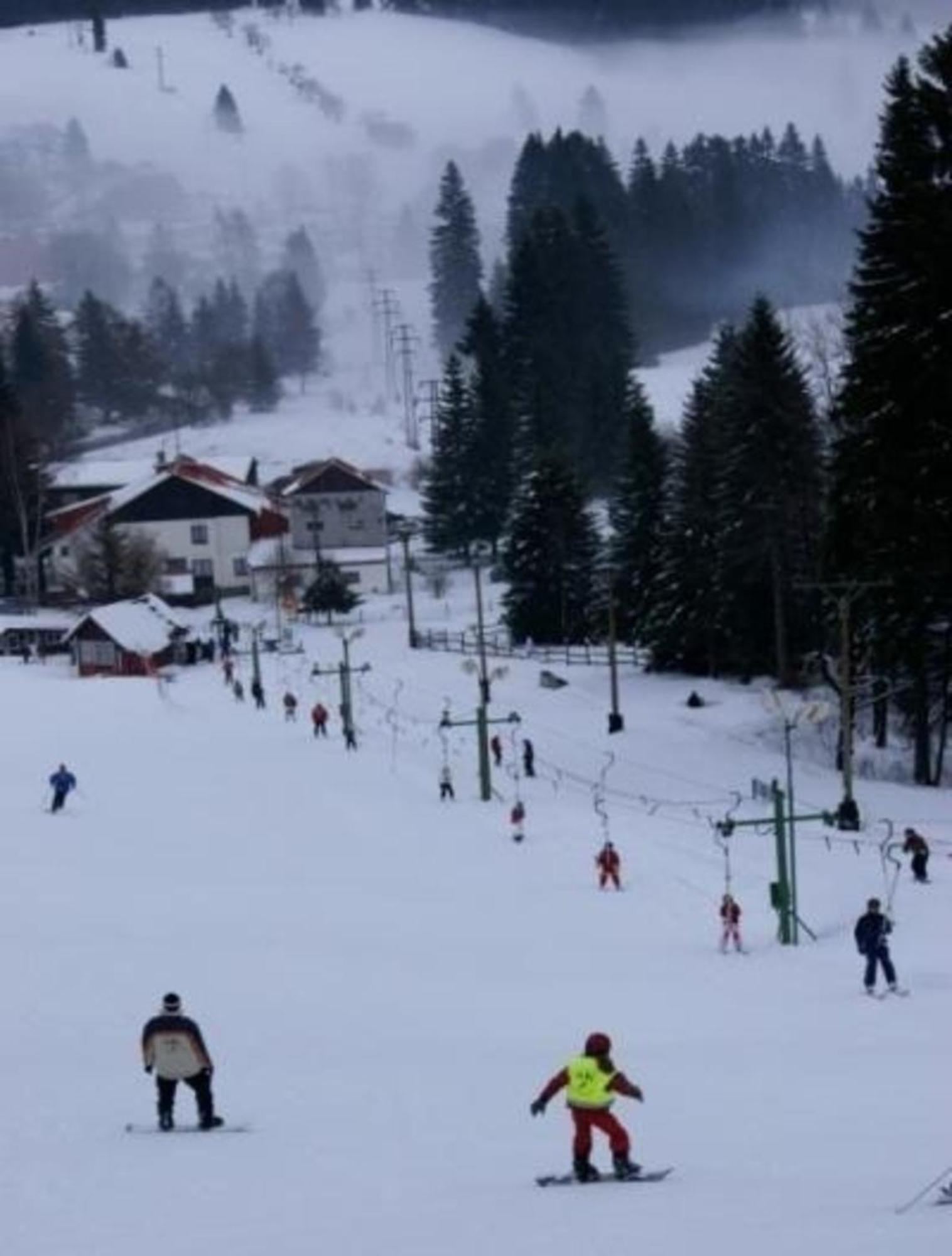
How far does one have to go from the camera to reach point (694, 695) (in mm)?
45156

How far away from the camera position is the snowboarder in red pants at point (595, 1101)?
448 inches

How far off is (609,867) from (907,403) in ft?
45.9

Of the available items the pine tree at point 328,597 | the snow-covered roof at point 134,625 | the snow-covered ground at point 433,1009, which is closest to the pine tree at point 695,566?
the snow-covered ground at point 433,1009

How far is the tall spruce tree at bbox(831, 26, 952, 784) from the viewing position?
3381cm

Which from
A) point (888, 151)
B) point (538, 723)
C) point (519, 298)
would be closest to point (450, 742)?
point (538, 723)

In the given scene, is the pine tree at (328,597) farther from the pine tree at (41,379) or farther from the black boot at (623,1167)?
the black boot at (623,1167)

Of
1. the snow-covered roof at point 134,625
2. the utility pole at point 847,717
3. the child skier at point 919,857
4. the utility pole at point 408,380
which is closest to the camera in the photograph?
the child skier at point 919,857

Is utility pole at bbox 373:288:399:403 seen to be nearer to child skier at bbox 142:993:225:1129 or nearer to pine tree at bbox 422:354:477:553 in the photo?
pine tree at bbox 422:354:477:553

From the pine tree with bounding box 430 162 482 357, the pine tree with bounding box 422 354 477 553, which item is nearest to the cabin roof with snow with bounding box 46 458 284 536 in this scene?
the pine tree with bounding box 422 354 477 553

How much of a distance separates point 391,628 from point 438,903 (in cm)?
4181

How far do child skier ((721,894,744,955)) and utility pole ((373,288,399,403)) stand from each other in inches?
4694

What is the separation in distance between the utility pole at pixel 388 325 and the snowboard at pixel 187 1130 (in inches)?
4970

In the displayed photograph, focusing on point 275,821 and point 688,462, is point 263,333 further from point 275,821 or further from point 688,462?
point 275,821

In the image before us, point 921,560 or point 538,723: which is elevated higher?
point 921,560
